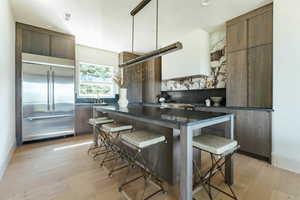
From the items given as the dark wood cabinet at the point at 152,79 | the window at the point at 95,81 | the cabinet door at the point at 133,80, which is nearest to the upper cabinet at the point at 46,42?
the window at the point at 95,81

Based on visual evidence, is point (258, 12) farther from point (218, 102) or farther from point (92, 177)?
point (92, 177)

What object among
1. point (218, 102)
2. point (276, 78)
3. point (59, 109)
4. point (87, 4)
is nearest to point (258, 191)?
point (276, 78)

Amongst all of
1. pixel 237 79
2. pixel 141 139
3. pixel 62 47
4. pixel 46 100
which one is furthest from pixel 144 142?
pixel 62 47

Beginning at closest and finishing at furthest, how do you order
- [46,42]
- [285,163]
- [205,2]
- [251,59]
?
1. [285,163]
2. [205,2]
3. [251,59]
4. [46,42]

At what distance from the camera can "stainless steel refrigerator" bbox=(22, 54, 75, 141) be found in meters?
3.03

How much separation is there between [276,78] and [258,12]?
50.0 inches

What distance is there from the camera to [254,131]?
2359 millimetres

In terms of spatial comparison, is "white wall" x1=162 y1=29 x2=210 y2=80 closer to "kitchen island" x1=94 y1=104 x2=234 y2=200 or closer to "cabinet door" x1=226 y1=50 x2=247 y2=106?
"cabinet door" x1=226 y1=50 x2=247 y2=106

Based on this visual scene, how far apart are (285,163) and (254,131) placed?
0.56 metres

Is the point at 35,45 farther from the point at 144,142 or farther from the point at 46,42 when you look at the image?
the point at 144,142

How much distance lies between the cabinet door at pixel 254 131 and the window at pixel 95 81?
397 centimetres

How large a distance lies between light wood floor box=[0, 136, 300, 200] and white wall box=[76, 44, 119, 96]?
9.17 feet

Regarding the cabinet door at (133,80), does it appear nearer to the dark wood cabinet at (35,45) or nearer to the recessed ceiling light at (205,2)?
the dark wood cabinet at (35,45)

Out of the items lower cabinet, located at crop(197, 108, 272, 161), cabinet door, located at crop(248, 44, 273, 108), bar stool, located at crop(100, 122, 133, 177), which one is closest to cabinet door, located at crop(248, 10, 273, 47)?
cabinet door, located at crop(248, 44, 273, 108)
